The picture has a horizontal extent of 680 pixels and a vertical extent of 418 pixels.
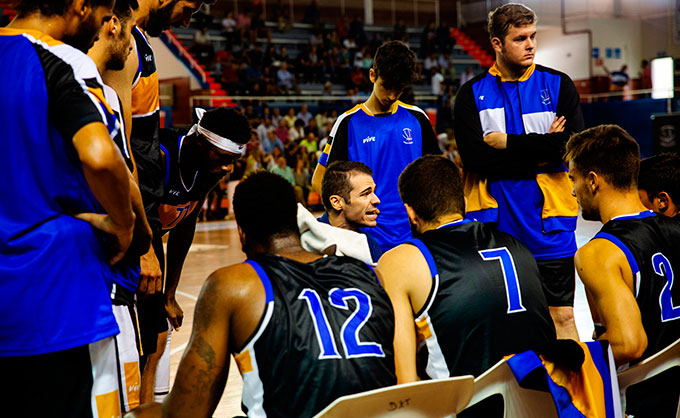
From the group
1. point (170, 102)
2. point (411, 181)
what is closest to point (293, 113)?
point (170, 102)

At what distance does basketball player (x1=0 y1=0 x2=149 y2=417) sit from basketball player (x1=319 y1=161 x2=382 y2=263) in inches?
71.6

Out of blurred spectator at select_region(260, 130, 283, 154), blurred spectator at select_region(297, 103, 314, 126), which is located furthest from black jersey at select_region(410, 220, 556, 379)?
blurred spectator at select_region(297, 103, 314, 126)

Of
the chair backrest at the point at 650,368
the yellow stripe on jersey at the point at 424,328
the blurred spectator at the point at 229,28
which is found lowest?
the chair backrest at the point at 650,368

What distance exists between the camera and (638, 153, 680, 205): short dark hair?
3084 millimetres

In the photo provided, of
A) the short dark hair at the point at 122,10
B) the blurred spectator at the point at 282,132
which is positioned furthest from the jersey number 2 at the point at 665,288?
the blurred spectator at the point at 282,132

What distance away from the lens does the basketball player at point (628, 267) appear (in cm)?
245

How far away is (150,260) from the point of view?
267cm

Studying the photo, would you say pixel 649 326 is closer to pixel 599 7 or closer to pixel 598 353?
pixel 598 353

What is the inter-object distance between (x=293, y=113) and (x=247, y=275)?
56.4 ft

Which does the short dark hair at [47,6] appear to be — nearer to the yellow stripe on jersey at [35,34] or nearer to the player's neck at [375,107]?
the yellow stripe on jersey at [35,34]

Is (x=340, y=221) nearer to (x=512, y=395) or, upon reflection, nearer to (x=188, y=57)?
(x=512, y=395)

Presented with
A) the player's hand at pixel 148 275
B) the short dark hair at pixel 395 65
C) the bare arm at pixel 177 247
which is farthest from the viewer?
the short dark hair at pixel 395 65

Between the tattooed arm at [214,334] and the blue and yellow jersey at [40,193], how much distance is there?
Result: 27 cm

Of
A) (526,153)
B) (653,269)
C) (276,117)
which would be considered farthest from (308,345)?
(276,117)
